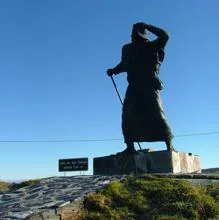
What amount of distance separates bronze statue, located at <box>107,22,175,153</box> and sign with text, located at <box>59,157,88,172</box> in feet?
5.87

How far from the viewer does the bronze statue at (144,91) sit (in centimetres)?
1120

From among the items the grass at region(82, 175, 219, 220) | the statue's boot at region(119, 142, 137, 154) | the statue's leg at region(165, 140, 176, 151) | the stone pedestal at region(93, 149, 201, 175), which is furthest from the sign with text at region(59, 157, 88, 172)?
the grass at region(82, 175, 219, 220)

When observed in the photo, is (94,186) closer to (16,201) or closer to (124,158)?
(16,201)

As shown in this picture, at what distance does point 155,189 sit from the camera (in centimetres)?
840

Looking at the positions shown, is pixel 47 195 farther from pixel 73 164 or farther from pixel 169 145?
pixel 73 164

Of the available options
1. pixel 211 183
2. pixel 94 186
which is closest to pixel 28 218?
pixel 94 186

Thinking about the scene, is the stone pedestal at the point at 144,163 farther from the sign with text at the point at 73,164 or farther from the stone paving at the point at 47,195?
the sign with text at the point at 73,164

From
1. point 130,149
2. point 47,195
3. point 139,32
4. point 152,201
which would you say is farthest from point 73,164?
point 152,201

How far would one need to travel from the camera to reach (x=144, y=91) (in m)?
11.4

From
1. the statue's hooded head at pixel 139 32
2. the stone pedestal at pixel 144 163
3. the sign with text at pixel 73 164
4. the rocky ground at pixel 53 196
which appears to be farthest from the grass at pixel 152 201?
the statue's hooded head at pixel 139 32

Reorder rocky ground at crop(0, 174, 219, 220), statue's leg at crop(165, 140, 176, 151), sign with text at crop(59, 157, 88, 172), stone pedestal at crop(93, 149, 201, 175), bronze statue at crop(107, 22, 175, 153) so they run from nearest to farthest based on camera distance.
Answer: rocky ground at crop(0, 174, 219, 220) < stone pedestal at crop(93, 149, 201, 175) < statue's leg at crop(165, 140, 176, 151) < bronze statue at crop(107, 22, 175, 153) < sign with text at crop(59, 157, 88, 172)

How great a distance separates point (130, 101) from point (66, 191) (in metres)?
3.49

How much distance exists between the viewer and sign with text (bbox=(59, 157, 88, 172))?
41.5ft

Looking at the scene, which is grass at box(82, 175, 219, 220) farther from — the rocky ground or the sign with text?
the sign with text
